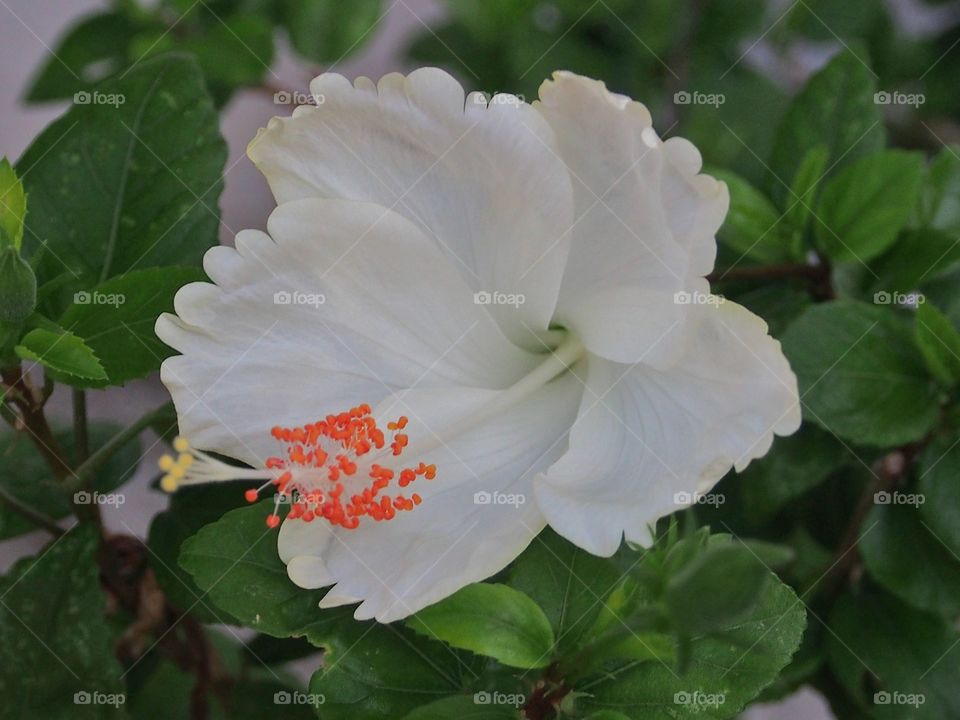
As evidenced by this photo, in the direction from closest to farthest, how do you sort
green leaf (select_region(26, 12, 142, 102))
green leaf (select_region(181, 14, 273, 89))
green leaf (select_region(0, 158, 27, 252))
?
1. green leaf (select_region(0, 158, 27, 252))
2. green leaf (select_region(181, 14, 273, 89))
3. green leaf (select_region(26, 12, 142, 102))

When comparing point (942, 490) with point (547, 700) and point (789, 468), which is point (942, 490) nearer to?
point (789, 468)

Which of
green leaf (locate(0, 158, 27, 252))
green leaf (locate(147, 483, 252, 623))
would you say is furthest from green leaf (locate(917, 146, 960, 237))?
green leaf (locate(0, 158, 27, 252))

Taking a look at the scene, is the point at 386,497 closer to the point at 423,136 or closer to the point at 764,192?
the point at 423,136

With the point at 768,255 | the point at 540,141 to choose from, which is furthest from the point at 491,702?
the point at 768,255

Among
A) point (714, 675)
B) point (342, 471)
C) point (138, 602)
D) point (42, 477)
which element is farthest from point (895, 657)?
point (42, 477)

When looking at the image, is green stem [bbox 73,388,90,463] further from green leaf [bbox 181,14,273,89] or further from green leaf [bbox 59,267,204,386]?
green leaf [bbox 181,14,273,89]

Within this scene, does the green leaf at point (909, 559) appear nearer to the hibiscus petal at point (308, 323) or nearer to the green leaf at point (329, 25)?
the hibiscus petal at point (308, 323)
